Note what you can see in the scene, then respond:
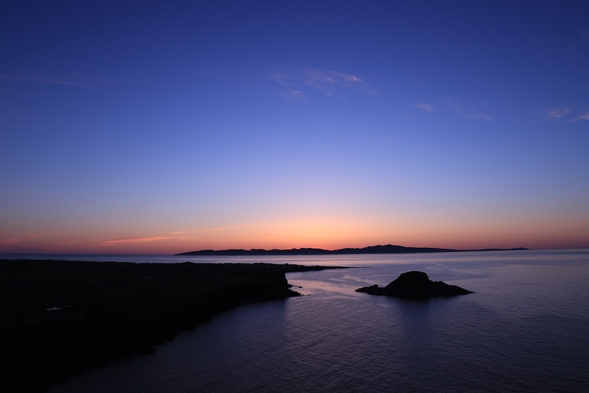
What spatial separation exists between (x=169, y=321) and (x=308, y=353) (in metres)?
15.9

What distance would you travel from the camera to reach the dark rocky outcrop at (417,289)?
66.0 meters

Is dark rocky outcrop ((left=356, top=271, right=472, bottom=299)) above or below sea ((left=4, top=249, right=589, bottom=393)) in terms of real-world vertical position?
above

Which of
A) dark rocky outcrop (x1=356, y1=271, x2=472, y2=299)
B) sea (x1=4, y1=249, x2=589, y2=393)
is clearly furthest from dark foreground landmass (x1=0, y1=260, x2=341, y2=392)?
dark rocky outcrop (x1=356, y1=271, x2=472, y2=299)

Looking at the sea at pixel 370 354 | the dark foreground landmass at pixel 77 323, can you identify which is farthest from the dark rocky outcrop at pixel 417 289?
the dark foreground landmass at pixel 77 323

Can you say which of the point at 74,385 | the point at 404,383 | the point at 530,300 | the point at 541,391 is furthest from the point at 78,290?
the point at 530,300

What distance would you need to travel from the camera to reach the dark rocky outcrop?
6600 cm

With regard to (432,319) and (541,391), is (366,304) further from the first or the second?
(541,391)

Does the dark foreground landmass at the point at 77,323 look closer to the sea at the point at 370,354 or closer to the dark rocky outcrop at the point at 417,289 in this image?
the sea at the point at 370,354

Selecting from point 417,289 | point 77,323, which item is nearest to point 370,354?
point 77,323

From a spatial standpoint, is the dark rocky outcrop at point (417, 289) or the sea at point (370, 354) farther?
the dark rocky outcrop at point (417, 289)

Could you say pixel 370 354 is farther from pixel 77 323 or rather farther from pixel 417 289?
pixel 417 289

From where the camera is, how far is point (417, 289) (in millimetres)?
67875

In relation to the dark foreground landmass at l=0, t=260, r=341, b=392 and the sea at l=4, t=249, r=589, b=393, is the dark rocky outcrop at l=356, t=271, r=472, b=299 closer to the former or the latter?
the sea at l=4, t=249, r=589, b=393

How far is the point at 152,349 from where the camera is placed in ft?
95.3
